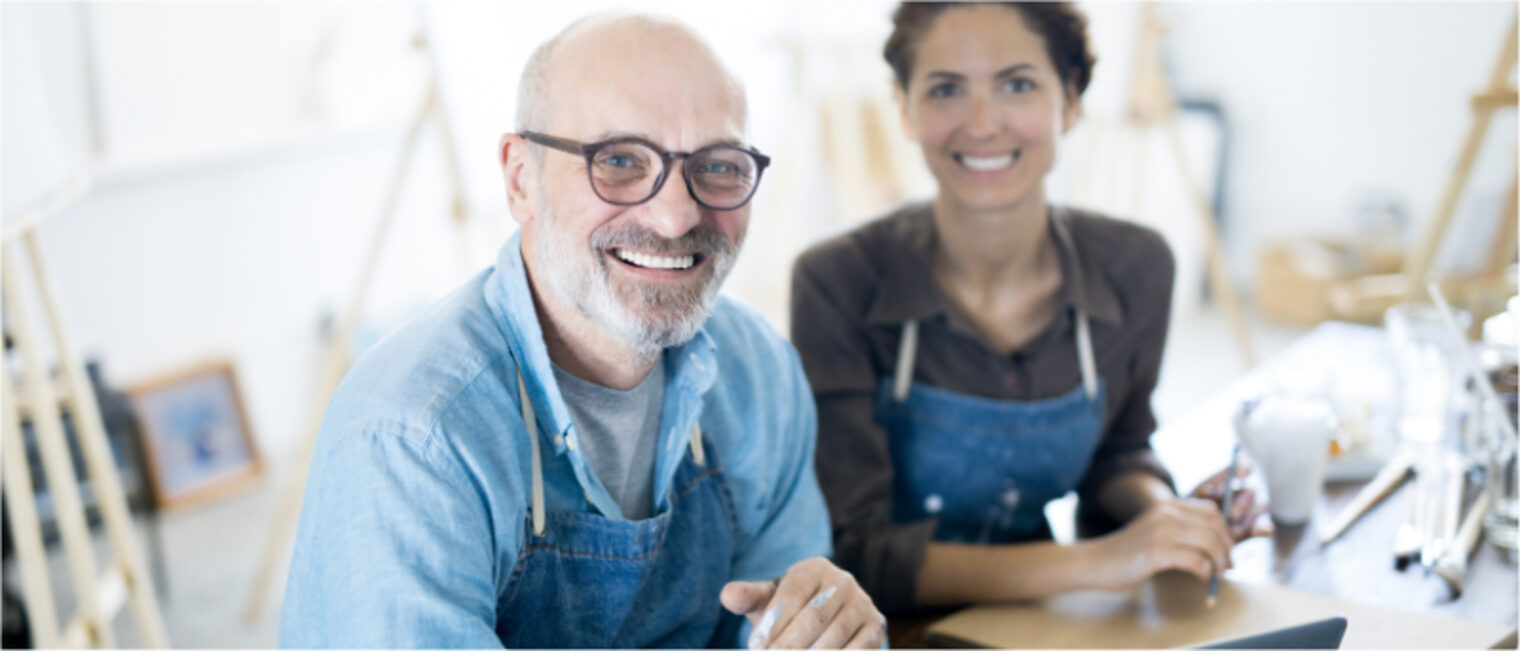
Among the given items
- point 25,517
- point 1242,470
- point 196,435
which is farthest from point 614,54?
point 196,435

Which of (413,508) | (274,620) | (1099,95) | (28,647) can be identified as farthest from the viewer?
(1099,95)

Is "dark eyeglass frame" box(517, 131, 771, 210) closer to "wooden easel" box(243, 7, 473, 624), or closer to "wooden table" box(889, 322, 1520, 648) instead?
"wooden table" box(889, 322, 1520, 648)

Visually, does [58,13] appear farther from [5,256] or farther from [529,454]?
[529,454]

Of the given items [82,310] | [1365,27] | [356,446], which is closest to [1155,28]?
[1365,27]

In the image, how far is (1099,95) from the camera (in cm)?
408

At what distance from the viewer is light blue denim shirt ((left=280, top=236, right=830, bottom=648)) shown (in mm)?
979

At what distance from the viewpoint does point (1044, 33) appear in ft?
5.47

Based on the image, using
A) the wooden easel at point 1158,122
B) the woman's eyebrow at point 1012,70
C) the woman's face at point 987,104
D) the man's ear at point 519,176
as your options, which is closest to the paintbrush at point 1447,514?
the woman's face at point 987,104

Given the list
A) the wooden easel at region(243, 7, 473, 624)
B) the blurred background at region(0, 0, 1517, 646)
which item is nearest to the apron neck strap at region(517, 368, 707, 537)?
the wooden easel at region(243, 7, 473, 624)

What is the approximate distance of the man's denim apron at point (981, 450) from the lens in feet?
5.48

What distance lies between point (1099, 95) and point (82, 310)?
3283 millimetres

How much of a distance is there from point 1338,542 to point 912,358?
0.60 meters

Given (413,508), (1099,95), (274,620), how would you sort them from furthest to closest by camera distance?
(1099,95) < (274,620) < (413,508)

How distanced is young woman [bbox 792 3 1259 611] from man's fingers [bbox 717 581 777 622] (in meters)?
0.46
